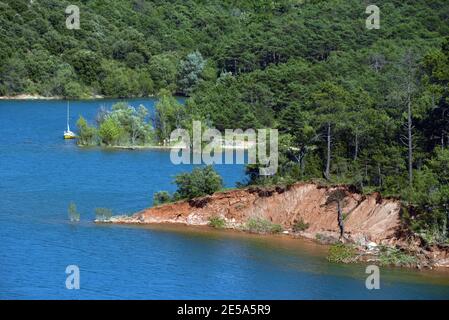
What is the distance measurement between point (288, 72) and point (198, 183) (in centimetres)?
3893

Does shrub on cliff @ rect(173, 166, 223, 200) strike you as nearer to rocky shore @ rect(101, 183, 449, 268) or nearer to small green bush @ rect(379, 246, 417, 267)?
rocky shore @ rect(101, 183, 449, 268)

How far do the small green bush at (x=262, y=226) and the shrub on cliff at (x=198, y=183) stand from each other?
2290 millimetres

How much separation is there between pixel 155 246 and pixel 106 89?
65944mm

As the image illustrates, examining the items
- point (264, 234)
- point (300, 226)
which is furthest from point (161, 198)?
point (300, 226)

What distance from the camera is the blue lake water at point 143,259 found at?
1401 inches

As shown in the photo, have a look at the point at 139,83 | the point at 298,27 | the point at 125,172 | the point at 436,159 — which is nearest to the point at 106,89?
the point at 139,83

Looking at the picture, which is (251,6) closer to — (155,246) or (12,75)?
(12,75)

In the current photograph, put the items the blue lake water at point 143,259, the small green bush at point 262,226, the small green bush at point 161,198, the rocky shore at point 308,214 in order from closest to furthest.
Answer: the blue lake water at point 143,259, the rocky shore at point 308,214, the small green bush at point 262,226, the small green bush at point 161,198

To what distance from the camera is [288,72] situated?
270 feet

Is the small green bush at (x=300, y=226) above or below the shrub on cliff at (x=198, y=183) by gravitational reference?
below

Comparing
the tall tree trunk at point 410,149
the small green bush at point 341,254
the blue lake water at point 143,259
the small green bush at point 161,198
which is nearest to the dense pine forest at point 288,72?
the tall tree trunk at point 410,149

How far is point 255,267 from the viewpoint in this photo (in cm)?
3847

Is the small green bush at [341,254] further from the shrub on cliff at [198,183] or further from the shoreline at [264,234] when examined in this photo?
the shrub on cliff at [198,183]

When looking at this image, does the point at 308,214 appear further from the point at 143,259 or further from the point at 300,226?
the point at 143,259
